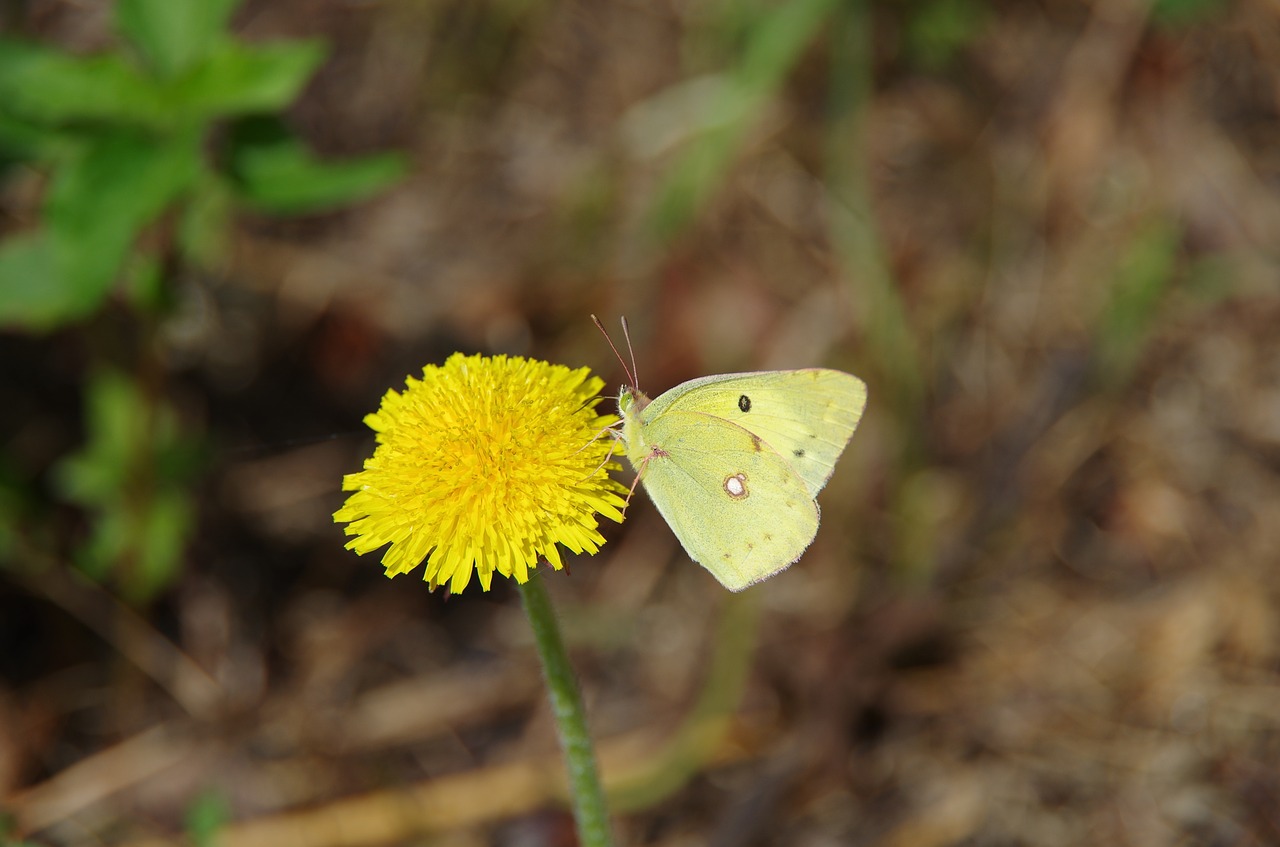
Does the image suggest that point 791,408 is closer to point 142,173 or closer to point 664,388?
point 664,388

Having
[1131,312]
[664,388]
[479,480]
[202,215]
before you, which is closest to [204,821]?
[479,480]

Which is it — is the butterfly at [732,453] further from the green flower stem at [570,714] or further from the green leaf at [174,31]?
the green leaf at [174,31]

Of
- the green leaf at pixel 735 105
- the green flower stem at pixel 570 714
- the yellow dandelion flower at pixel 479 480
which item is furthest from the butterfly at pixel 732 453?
the green leaf at pixel 735 105

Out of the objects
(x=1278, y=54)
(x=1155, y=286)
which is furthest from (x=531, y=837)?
(x=1278, y=54)

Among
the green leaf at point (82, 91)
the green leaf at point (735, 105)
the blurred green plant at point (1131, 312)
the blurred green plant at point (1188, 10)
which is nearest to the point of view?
the green leaf at point (82, 91)

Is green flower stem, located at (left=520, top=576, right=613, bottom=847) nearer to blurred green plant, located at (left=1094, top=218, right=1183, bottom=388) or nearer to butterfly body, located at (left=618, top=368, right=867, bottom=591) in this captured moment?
butterfly body, located at (left=618, top=368, right=867, bottom=591)

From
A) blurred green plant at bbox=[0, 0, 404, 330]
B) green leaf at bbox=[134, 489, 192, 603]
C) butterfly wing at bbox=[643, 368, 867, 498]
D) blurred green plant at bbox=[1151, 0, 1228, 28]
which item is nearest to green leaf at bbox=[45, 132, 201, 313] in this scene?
blurred green plant at bbox=[0, 0, 404, 330]

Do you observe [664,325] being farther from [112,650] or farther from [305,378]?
[112,650]
